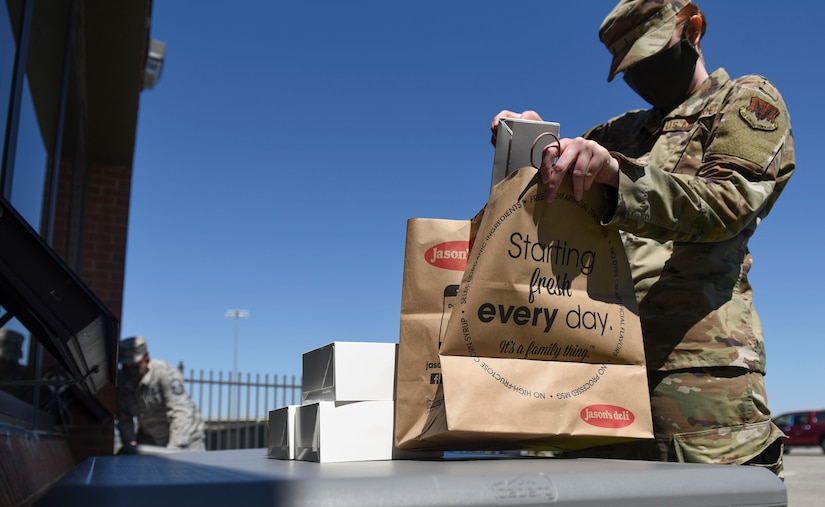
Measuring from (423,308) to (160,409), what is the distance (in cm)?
577

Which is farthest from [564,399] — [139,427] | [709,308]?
[139,427]

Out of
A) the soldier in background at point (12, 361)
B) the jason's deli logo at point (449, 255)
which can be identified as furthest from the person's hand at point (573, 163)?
the soldier in background at point (12, 361)

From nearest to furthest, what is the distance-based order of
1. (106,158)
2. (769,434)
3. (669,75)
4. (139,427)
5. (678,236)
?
1. (678,236)
2. (769,434)
3. (669,75)
4. (139,427)
5. (106,158)

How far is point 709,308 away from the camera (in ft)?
6.08

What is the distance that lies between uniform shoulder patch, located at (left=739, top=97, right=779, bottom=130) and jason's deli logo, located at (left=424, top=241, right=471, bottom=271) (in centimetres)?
84

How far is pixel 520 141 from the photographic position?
1566mm

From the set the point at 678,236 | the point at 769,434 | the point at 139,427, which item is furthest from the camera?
the point at 139,427

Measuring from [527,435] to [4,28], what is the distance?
3218 millimetres

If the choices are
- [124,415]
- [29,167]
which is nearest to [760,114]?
[29,167]

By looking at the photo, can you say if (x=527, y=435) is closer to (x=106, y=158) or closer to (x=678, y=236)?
(x=678, y=236)

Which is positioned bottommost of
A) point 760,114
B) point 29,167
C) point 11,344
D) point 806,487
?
point 806,487

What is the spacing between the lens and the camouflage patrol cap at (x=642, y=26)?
1999 millimetres

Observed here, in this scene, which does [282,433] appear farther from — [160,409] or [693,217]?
[160,409]

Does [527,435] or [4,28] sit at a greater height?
[4,28]
